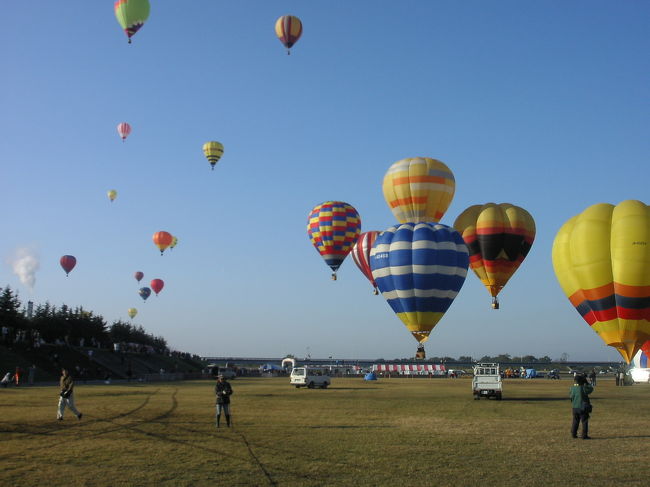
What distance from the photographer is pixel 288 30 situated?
188 feet

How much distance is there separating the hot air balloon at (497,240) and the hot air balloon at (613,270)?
11822 millimetres

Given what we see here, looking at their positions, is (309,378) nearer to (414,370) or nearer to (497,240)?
(497,240)

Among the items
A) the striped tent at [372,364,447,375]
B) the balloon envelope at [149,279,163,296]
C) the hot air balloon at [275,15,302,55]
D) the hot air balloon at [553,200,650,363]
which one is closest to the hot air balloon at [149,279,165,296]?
the balloon envelope at [149,279,163,296]

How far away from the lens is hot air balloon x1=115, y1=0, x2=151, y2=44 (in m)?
50.4

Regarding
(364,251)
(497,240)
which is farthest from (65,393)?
(364,251)

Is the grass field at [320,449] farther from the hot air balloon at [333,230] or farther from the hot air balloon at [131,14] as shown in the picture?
the hot air balloon at [333,230]

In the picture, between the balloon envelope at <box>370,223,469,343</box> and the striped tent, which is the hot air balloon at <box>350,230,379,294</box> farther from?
the striped tent

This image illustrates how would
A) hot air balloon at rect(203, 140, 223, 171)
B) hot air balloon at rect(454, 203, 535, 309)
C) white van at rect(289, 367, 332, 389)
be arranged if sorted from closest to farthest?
hot air balloon at rect(454, 203, 535, 309), white van at rect(289, 367, 332, 389), hot air balloon at rect(203, 140, 223, 171)

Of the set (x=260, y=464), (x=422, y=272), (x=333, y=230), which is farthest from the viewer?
(x=333, y=230)

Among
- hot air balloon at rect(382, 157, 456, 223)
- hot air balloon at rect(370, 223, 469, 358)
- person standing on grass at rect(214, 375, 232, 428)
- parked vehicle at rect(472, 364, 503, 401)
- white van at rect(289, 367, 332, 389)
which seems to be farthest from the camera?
white van at rect(289, 367, 332, 389)

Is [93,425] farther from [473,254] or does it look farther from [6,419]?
[473,254]

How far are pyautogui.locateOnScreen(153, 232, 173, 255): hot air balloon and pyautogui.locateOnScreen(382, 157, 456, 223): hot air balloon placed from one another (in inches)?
1833

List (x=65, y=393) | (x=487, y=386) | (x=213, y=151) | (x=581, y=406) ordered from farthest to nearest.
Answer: (x=213, y=151)
(x=487, y=386)
(x=65, y=393)
(x=581, y=406)

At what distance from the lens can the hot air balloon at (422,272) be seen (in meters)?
45.4
